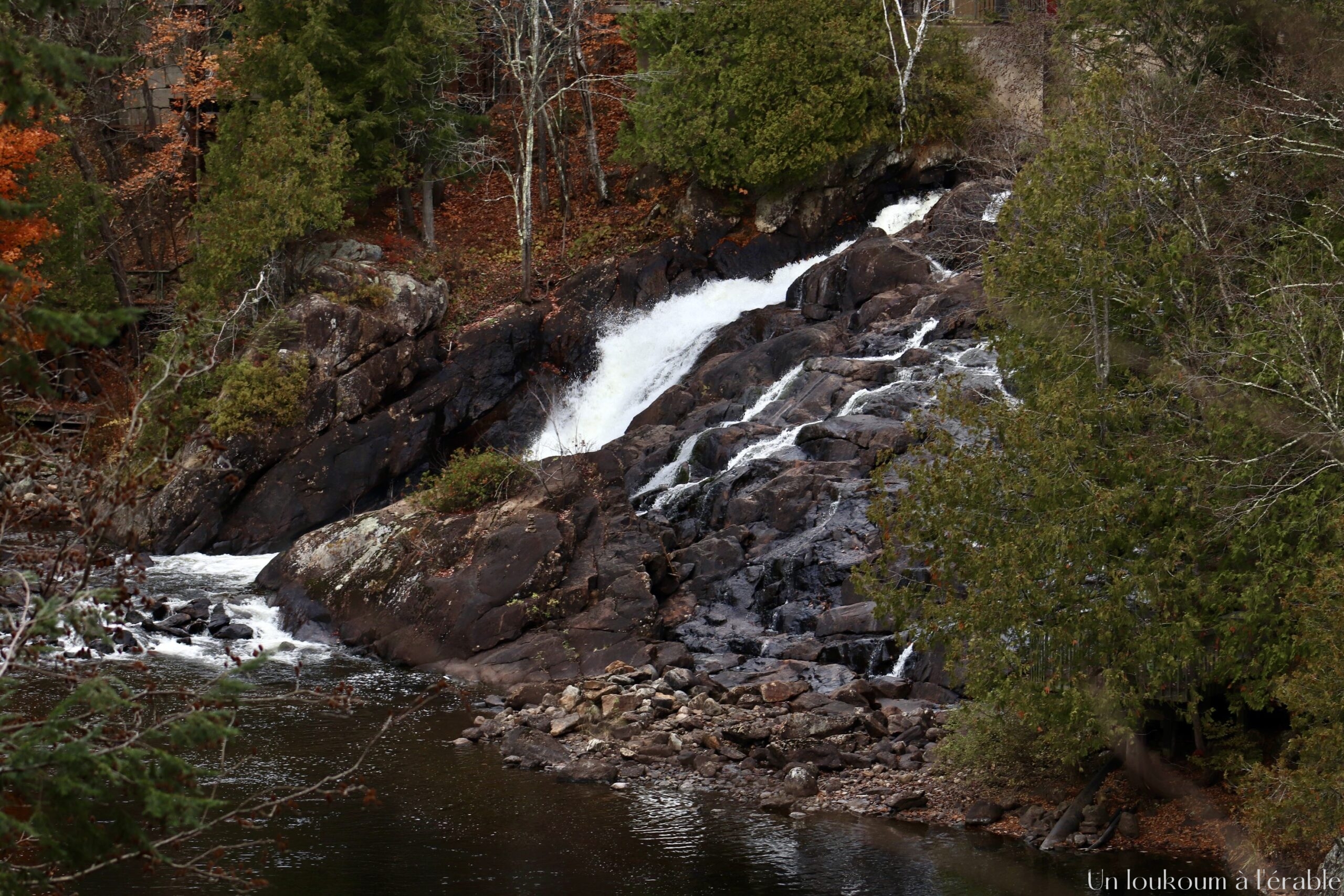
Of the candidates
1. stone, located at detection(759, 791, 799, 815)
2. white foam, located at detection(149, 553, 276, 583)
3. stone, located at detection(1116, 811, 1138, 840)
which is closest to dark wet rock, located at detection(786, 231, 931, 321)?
white foam, located at detection(149, 553, 276, 583)

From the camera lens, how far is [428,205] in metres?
39.4

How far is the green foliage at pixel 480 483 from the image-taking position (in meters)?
26.1

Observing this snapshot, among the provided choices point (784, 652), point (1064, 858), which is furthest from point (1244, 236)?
point (784, 652)

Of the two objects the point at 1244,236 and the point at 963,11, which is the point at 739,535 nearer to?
the point at 1244,236

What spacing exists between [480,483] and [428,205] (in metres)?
16.0

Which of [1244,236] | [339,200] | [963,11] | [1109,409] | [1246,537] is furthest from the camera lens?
[963,11]

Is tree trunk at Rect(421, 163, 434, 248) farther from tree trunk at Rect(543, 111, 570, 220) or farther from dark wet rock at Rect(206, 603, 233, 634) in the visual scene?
dark wet rock at Rect(206, 603, 233, 634)

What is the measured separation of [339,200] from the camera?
34.2 m

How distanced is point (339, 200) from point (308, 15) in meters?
6.32

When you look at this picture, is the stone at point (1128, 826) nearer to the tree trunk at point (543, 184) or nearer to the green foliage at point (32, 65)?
the green foliage at point (32, 65)

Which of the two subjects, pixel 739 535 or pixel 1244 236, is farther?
pixel 739 535

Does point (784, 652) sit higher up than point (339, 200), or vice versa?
point (339, 200)

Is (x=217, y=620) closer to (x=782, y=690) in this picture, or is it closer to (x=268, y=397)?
(x=268, y=397)

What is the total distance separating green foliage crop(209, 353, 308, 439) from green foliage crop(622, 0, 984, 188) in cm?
1277
